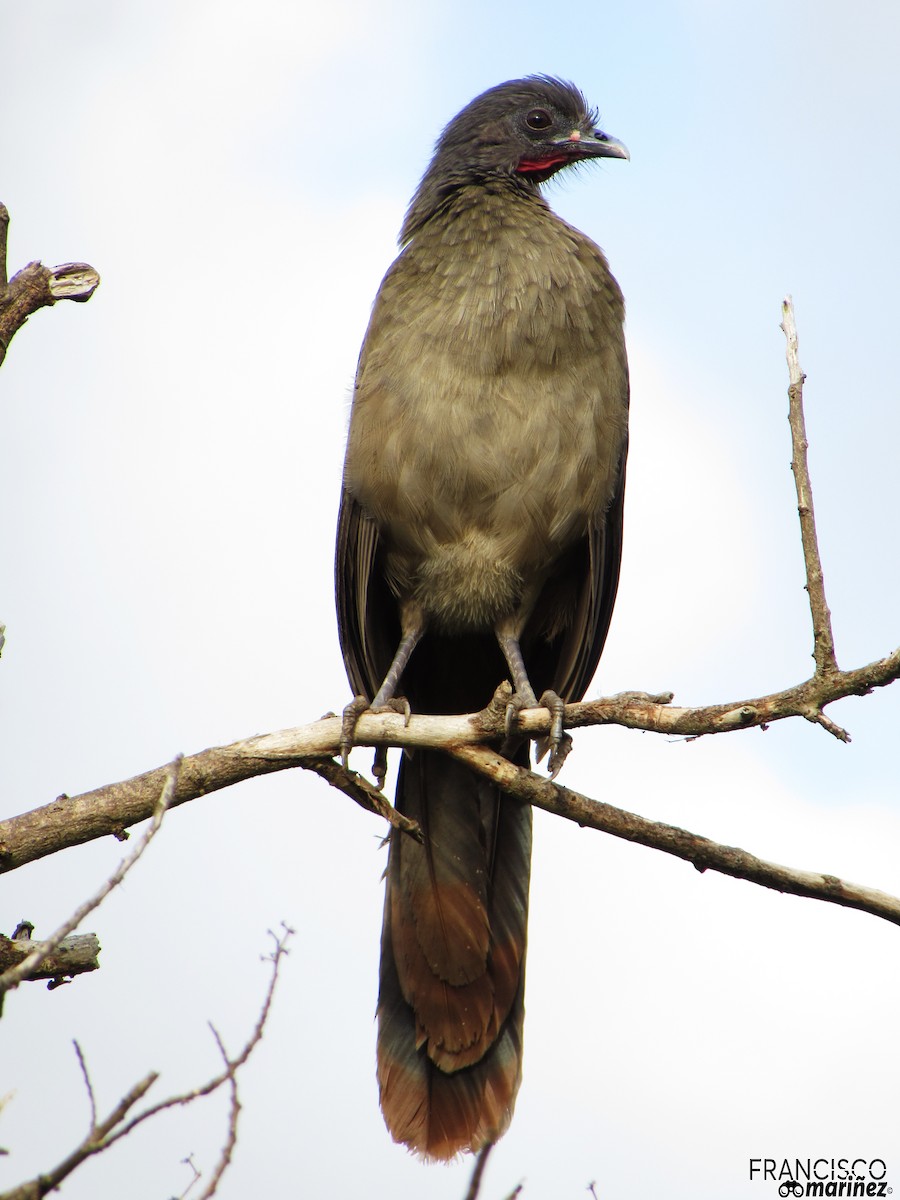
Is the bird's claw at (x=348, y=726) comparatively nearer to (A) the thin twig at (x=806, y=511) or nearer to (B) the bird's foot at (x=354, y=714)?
(B) the bird's foot at (x=354, y=714)

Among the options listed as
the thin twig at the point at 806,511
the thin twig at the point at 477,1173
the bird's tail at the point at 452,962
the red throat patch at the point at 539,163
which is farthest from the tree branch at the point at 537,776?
the red throat patch at the point at 539,163

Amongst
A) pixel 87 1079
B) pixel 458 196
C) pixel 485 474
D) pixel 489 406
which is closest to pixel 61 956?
pixel 87 1079

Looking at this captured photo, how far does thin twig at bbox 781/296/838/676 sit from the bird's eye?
2.71 metres

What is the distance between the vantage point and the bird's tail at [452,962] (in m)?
4.41

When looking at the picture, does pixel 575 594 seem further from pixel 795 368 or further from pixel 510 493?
pixel 795 368

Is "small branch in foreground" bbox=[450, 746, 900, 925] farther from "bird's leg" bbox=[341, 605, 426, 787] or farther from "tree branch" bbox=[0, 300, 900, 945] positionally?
"bird's leg" bbox=[341, 605, 426, 787]

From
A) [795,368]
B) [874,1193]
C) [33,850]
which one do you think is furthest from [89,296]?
[874,1193]

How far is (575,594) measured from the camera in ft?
16.9

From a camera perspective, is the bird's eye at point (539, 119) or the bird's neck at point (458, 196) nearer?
the bird's neck at point (458, 196)

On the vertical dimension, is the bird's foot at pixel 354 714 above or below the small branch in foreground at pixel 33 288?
below

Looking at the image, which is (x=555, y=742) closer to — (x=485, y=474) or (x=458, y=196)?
(x=485, y=474)

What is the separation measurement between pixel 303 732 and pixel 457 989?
1373 mm

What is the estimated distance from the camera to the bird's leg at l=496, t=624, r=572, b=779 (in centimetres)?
372

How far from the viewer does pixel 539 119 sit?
574 cm
